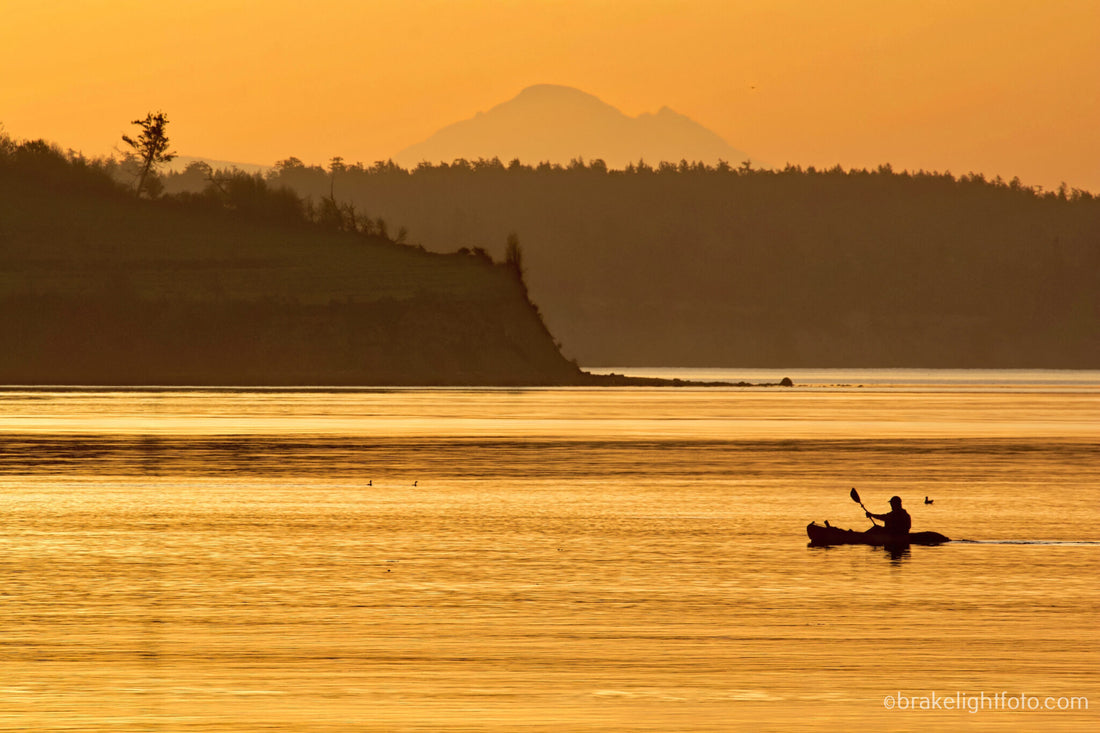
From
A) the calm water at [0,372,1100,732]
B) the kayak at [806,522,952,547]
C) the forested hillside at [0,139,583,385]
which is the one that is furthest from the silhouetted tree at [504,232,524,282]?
the kayak at [806,522,952,547]

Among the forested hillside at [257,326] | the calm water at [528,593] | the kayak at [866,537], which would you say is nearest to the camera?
the calm water at [528,593]

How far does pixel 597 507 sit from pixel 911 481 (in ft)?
44.0

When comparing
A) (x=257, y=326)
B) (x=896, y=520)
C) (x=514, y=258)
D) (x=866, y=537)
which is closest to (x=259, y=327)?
(x=257, y=326)

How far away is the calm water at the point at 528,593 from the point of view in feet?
64.8

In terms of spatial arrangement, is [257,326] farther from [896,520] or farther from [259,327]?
[896,520]

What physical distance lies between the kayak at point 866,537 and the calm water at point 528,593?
36 cm

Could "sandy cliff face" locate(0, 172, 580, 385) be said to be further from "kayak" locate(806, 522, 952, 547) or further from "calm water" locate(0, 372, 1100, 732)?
"kayak" locate(806, 522, 952, 547)

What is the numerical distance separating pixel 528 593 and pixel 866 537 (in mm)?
10106

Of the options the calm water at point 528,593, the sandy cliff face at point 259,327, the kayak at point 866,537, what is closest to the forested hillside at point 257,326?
the sandy cliff face at point 259,327

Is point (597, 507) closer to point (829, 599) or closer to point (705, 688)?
point (829, 599)

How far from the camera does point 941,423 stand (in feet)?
335

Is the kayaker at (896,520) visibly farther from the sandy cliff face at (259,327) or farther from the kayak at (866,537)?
the sandy cliff face at (259,327)

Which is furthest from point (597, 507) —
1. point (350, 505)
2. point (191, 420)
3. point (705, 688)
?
point (191, 420)

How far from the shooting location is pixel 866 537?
118 ft
